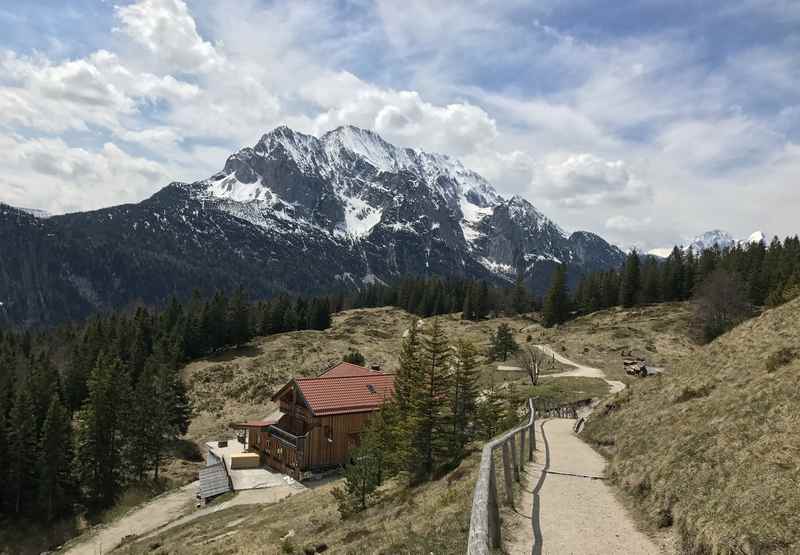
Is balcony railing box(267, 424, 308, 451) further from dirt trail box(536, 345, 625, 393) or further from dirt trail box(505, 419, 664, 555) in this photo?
dirt trail box(505, 419, 664, 555)

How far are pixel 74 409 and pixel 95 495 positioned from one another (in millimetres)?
35773

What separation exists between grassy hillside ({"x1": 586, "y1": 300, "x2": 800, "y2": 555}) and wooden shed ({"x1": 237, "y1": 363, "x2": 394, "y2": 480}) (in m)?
28.8

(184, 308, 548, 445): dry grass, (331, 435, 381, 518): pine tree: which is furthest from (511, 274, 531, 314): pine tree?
(331, 435, 381, 518): pine tree

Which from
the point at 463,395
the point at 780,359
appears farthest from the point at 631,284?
the point at 780,359

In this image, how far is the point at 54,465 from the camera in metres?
50.4

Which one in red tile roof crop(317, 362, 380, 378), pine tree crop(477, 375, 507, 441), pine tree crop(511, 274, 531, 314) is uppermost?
pine tree crop(511, 274, 531, 314)

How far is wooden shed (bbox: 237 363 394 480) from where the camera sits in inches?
1845

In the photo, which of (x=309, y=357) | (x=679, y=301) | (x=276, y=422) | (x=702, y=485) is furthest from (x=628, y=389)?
(x=679, y=301)

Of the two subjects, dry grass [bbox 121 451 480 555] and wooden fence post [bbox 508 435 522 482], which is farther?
wooden fence post [bbox 508 435 522 482]

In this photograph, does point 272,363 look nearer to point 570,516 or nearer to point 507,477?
point 507,477

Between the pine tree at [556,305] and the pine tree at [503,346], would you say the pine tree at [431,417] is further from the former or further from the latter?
the pine tree at [556,305]

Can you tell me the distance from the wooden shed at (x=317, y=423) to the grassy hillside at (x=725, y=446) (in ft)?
94.6

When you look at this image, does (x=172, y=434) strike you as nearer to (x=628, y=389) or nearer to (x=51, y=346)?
(x=628, y=389)

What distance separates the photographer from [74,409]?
8081 cm
